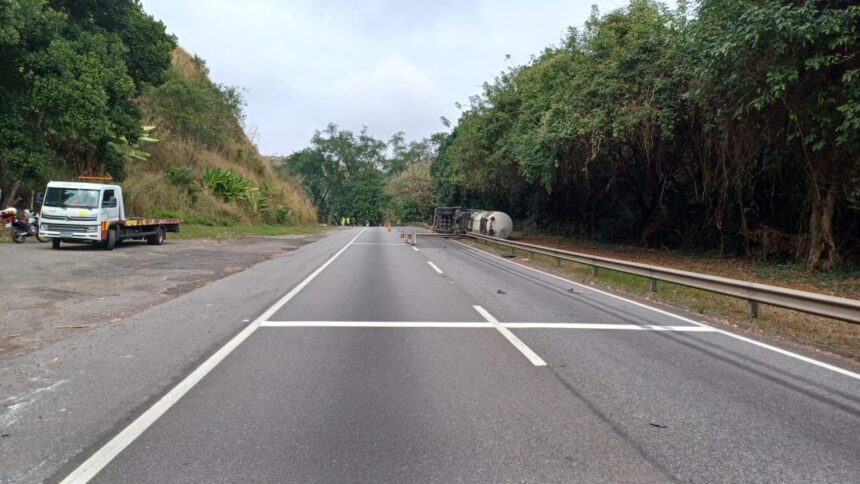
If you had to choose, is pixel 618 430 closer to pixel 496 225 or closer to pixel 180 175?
pixel 496 225

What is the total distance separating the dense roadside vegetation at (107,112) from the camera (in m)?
20.1

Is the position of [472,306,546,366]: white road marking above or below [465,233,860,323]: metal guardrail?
below

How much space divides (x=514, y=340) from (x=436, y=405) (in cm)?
274

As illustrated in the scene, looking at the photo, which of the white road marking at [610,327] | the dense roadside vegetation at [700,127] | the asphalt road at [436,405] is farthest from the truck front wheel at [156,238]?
the white road marking at [610,327]

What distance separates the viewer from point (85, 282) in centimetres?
1201

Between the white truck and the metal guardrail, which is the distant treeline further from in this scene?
the white truck

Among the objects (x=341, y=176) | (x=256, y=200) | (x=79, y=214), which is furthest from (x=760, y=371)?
(x=341, y=176)

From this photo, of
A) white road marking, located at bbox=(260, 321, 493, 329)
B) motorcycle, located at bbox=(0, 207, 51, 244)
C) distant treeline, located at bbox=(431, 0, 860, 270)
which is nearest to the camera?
white road marking, located at bbox=(260, 321, 493, 329)

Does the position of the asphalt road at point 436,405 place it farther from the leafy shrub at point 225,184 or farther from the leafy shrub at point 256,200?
the leafy shrub at point 256,200

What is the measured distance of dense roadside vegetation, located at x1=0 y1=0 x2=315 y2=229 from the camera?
2012cm

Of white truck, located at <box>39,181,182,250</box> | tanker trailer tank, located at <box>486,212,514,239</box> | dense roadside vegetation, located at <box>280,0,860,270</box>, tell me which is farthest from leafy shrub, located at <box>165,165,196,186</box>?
tanker trailer tank, located at <box>486,212,514,239</box>

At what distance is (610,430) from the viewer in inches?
166

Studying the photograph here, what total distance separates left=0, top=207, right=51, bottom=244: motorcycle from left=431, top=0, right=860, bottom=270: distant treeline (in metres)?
19.9

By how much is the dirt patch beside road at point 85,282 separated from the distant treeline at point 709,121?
43.4ft
